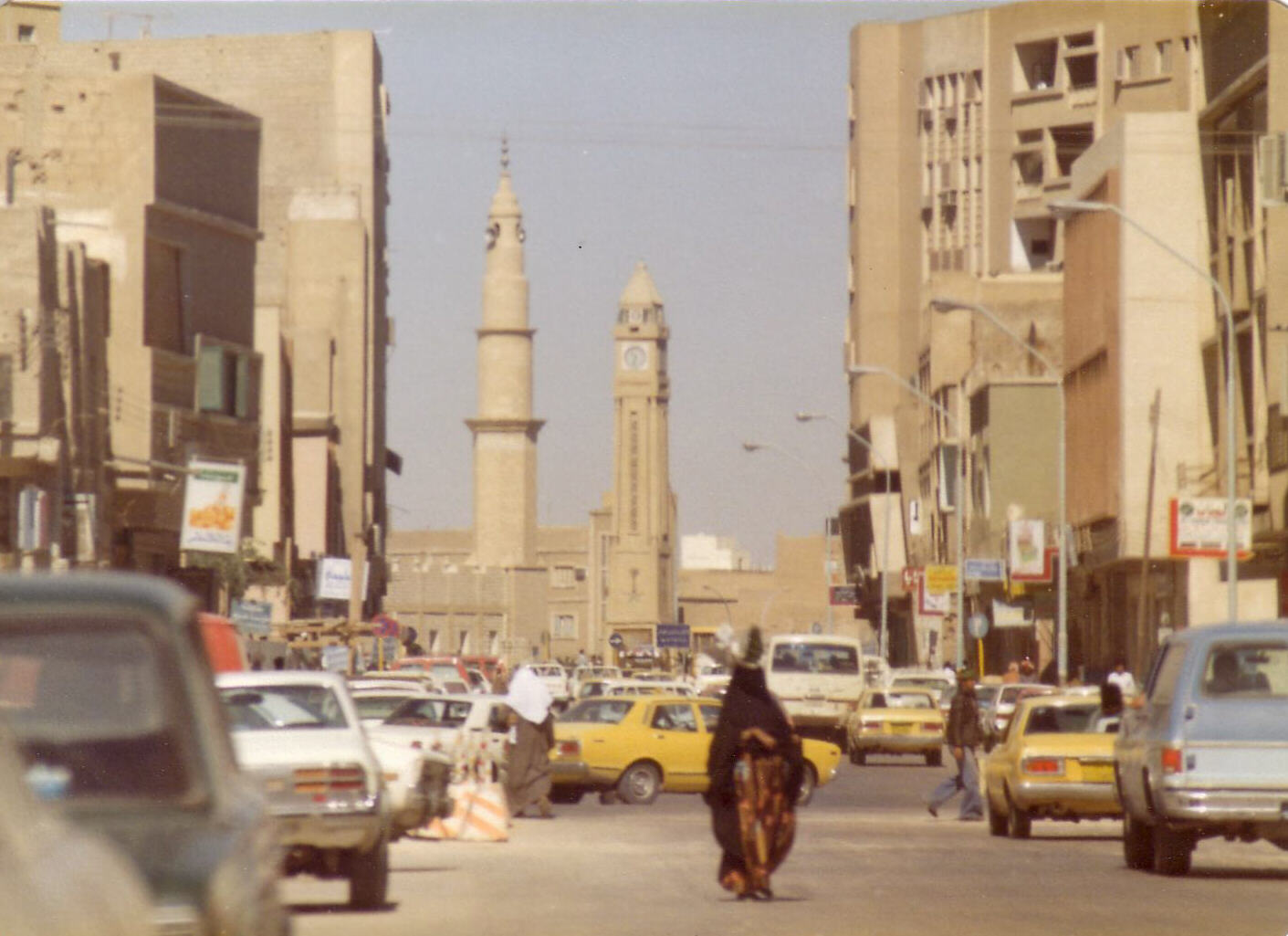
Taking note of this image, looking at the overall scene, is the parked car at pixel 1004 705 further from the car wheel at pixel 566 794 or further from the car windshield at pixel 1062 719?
the car windshield at pixel 1062 719

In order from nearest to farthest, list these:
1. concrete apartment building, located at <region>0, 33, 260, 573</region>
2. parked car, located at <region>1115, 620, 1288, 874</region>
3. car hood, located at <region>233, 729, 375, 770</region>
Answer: car hood, located at <region>233, 729, 375, 770</region>
parked car, located at <region>1115, 620, 1288, 874</region>
concrete apartment building, located at <region>0, 33, 260, 573</region>

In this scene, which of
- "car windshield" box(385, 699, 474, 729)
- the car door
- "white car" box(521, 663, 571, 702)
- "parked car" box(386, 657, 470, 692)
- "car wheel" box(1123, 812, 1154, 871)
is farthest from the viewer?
"white car" box(521, 663, 571, 702)

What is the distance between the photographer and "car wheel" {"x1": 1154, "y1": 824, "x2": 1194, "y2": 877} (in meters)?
18.6

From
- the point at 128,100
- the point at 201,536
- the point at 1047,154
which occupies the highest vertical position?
Result: the point at 1047,154

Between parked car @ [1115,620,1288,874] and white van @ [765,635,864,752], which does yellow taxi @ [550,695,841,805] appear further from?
white van @ [765,635,864,752]

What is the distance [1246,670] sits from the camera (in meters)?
17.9

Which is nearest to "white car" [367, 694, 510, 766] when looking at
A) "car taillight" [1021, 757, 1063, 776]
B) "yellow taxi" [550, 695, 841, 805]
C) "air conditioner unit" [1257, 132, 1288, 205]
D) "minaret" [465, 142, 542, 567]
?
"yellow taxi" [550, 695, 841, 805]

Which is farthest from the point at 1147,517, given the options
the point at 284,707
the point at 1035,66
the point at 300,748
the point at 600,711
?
the point at 300,748

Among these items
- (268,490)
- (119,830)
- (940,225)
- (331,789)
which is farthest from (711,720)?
(940,225)

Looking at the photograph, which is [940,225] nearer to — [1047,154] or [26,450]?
[1047,154]

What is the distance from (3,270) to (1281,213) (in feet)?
75.3

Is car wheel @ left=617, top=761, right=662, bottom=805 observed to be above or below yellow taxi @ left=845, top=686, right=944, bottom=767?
below

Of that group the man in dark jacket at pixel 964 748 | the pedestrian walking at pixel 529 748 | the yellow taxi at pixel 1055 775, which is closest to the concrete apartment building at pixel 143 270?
the pedestrian walking at pixel 529 748

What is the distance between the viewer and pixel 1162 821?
18.0 metres
